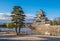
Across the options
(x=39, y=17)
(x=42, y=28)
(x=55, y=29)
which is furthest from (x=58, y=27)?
(x=39, y=17)

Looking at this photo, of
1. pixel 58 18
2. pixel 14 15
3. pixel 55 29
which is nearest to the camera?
pixel 14 15

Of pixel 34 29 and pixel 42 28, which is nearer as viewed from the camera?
pixel 42 28

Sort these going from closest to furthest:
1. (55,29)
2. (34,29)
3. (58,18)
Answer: (55,29) → (34,29) → (58,18)

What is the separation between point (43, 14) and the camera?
3174 inches

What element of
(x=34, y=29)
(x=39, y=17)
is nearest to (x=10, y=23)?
(x=34, y=29)

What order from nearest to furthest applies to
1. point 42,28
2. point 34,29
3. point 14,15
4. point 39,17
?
point 14,15, point 42,28, point 34,29, point 39,17

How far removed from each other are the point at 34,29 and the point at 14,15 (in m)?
17.3

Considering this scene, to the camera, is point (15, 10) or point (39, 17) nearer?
point (15, 10)

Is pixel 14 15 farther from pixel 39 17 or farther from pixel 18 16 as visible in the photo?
pixel 39 17

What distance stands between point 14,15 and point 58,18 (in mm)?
23691

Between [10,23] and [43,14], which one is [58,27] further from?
[43,14]

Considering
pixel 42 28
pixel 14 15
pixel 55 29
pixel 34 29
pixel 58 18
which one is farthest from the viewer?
pixel 58 18

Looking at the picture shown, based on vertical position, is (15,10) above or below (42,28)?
above

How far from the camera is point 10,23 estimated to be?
41.8m
